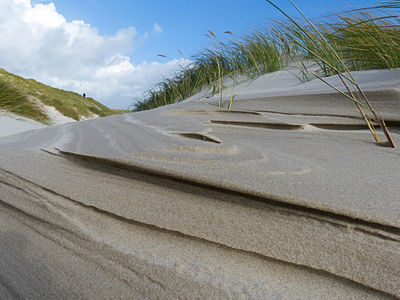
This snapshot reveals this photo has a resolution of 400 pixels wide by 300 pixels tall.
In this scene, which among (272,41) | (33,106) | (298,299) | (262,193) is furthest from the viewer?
(33,106)

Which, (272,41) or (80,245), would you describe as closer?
(80,245)

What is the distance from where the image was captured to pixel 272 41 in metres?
3.74

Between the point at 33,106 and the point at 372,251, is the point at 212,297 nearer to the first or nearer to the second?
the point at 372,251

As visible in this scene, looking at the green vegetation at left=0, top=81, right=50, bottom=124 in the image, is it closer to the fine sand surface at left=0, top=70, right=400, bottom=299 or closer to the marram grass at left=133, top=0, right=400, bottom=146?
the marram grass at left=133, top=0, right=400, bottom=146

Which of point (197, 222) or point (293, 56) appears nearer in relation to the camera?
point (197, 222)

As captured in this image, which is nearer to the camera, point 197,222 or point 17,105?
point 197,222

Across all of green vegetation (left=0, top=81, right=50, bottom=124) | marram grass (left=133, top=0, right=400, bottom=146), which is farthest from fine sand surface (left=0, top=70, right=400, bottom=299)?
green vegetation (left=0, top=81, right=50, bottom=124)

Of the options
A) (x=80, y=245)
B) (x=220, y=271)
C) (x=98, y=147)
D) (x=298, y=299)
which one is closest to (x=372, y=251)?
(x=298, y=299)

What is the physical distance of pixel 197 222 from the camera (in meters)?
0.66

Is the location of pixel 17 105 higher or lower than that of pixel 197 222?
higher

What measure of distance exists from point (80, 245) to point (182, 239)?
241mm

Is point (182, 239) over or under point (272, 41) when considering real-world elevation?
under

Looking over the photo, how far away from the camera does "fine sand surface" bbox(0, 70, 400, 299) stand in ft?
1.83

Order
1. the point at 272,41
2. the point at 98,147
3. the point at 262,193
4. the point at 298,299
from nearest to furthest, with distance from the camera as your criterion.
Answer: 1. the point at 298,299
2. the point at 262,193
3. the point at 98,147
4. the point at 272,41
